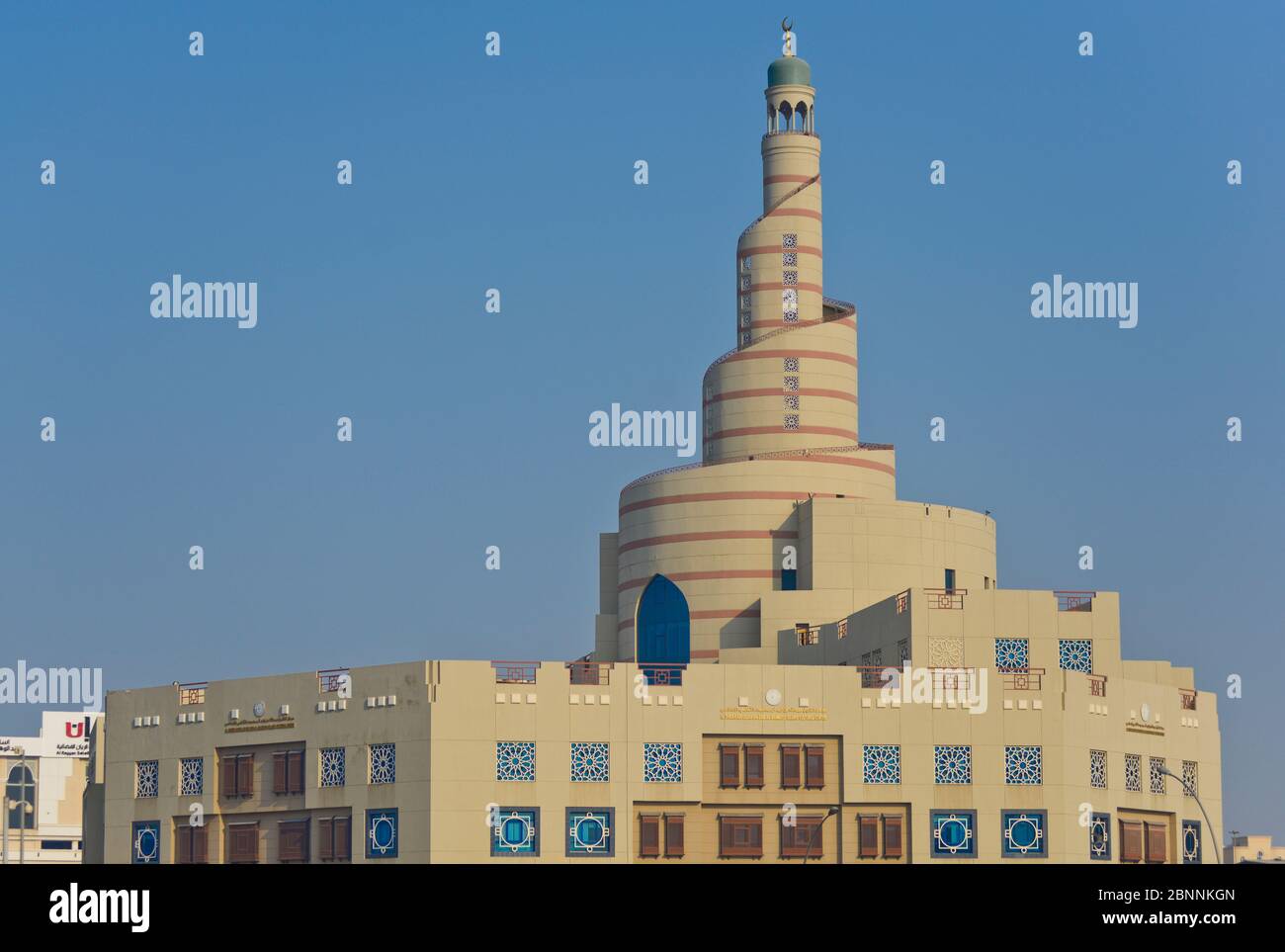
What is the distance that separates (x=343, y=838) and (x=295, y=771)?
10.4ft

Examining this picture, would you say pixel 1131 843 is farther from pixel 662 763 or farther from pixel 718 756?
pixel 662 763

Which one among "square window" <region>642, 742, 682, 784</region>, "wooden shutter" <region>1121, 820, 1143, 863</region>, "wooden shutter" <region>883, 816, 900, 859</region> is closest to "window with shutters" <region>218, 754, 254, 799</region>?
"square window" <region>642, 742, 682, 784</region>

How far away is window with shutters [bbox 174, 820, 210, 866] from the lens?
242 feet

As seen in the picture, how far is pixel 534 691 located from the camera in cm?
6981

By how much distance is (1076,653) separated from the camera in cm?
7450

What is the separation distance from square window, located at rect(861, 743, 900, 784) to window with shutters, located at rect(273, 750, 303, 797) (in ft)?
62.2

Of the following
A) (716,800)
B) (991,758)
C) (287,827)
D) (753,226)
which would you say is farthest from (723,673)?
(753,226)

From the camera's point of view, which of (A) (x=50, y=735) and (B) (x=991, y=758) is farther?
(A) (x=50, y=735)

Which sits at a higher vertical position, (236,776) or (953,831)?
(236,776)

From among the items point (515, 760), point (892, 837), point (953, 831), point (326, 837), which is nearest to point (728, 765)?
point (892, 837)
